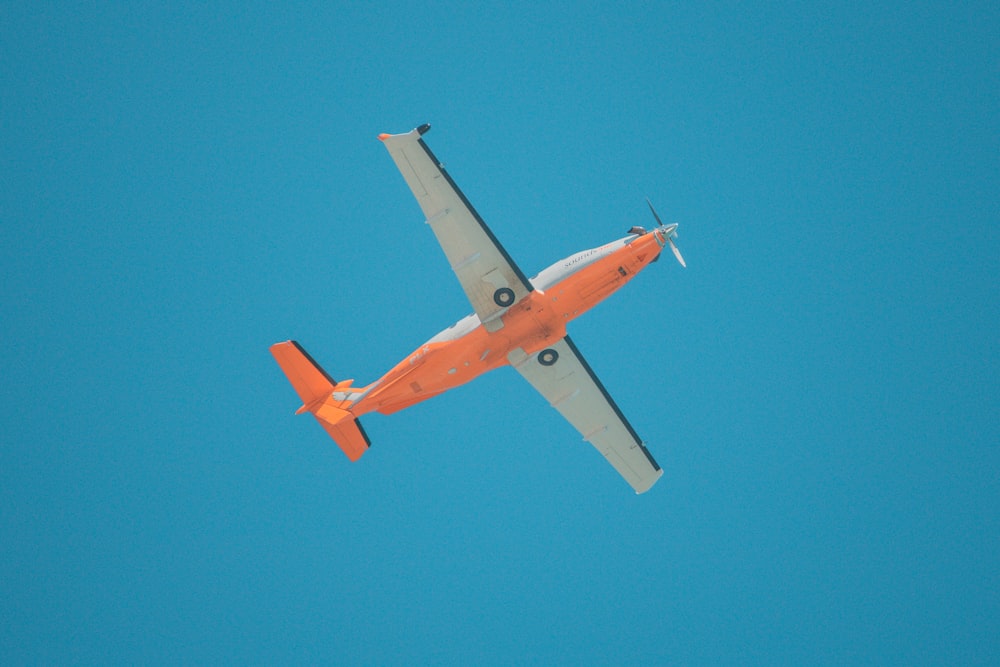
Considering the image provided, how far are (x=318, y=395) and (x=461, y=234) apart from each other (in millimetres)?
7509

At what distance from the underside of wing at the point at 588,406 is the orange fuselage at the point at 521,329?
1.13 metres

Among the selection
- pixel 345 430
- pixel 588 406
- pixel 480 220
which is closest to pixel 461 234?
pixel 480 220

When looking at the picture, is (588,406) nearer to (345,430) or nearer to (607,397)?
(607,397)

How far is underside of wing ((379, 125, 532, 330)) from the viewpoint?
23.2 meters

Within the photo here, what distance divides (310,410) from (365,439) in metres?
1.96

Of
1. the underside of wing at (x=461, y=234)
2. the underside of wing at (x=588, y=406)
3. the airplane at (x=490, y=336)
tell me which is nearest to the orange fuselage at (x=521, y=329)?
the airplane at (x=490, y=336)

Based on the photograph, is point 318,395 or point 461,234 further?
point 318,395

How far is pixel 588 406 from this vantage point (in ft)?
92.0

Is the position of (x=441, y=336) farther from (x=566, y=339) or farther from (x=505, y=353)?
(x=566, y=339)

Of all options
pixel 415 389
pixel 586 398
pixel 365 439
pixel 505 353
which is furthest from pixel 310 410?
pixel 586 398

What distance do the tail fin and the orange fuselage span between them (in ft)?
4.86

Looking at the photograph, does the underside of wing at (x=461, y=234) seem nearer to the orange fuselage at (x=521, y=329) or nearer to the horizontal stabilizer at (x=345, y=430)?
the orange fuselage at (x=521, y=329)

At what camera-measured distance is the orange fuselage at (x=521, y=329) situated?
25141mm

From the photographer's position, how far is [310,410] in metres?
28.1
